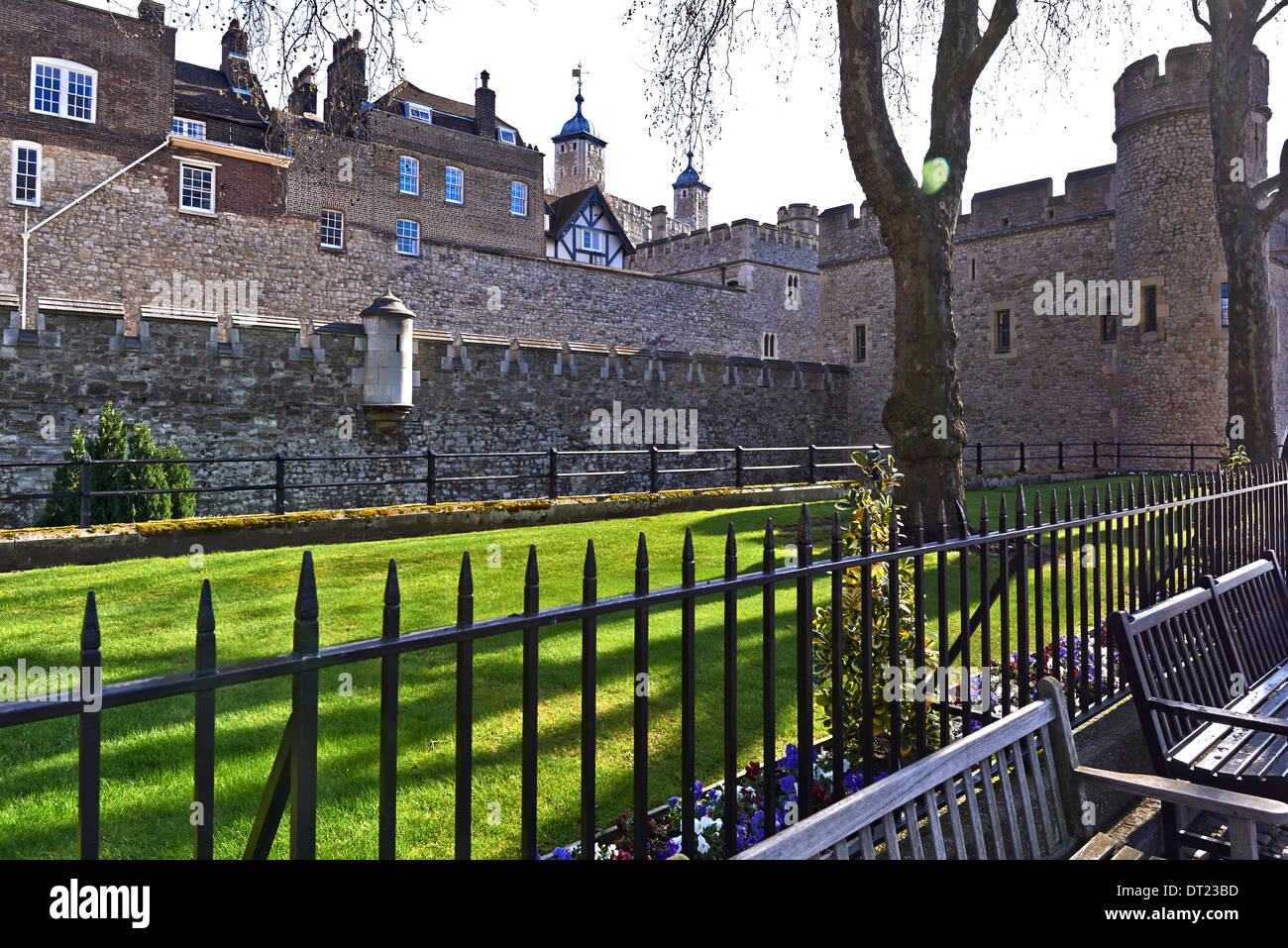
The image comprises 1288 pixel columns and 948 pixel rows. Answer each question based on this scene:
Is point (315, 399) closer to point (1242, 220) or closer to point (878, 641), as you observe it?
point (878, 641)

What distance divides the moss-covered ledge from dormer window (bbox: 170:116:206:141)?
65.5 feet

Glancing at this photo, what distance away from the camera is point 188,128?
2670 centimetres

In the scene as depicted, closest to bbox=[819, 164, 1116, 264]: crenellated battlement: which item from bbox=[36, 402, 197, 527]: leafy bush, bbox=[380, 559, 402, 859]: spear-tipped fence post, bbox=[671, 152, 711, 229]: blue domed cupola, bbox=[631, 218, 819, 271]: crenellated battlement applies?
bbox=[631, 218, 819, 271]: crenellated battlement

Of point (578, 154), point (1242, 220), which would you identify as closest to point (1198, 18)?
point (1242, 220)

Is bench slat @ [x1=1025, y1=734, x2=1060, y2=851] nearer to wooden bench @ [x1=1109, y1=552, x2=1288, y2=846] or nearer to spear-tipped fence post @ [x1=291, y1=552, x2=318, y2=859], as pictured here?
wooden bench @ [x1=1109, y1=552, x2=1288, y2=846]

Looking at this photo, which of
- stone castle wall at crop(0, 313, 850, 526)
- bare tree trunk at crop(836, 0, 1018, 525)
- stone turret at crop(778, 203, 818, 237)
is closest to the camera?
bare tree trunk at crop(836, 0, 1018, 525)

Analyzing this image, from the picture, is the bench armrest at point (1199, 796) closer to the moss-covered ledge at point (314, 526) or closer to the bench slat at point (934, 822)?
the bench slat at point (934, 822)

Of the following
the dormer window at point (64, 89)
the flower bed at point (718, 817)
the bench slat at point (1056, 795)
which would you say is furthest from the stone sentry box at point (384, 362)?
the bench slat at point (1056, 795)

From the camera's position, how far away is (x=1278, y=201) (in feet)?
41.3

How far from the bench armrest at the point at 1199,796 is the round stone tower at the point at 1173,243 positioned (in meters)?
23.0

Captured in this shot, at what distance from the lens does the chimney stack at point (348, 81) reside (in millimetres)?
6078

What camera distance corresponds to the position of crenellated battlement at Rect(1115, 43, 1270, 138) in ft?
72.0

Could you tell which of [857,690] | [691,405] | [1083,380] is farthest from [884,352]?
[857,690]

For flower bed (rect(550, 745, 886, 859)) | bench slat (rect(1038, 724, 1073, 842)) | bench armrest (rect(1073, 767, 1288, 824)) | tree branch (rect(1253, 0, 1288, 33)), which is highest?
tree branch (rect(1253, 0, 1288, 33))
